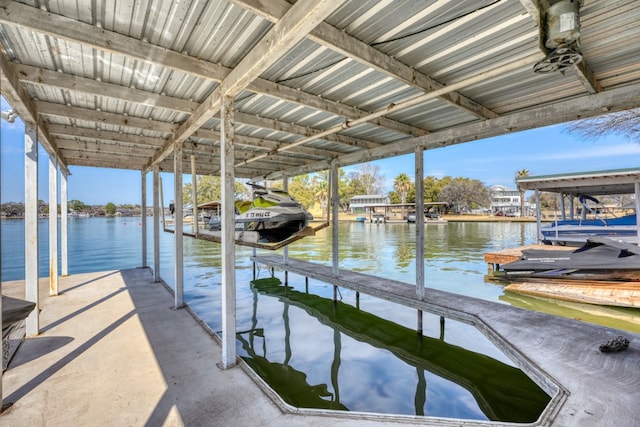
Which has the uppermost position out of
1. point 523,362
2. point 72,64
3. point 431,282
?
point 72,64

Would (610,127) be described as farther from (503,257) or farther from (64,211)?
(64,211)

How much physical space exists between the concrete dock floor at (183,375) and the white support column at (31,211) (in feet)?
2.50

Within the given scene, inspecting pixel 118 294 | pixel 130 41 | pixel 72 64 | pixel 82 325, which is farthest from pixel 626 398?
pixel 118 294

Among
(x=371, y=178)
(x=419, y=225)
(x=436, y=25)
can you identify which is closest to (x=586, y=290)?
(x=419, y=225)

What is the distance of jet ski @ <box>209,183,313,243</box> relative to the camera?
5555 millimetres

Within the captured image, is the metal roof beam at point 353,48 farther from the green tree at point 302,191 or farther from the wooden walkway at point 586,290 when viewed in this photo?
the green tree at point 302,191

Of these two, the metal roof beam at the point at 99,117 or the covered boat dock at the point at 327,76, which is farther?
the metal roof beam at the point at 99,117

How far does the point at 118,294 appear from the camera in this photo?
5984mm

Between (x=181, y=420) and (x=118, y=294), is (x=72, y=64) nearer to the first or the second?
(x=181, y=420)

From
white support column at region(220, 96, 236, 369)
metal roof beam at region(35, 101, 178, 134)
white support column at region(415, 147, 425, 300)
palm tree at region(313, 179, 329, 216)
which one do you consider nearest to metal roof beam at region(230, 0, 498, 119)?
white support column at region(220, 96, 236, 369)

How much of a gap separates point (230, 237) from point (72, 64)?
91.5 inches

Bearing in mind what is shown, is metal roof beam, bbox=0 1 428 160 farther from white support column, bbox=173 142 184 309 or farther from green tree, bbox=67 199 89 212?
green tree, bbox=67 199 89 212

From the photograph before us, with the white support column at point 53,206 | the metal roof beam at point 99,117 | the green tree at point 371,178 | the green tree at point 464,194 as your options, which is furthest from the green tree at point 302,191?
the metal roof beam at point 99,117

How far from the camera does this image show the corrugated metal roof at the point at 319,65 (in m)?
2.12
